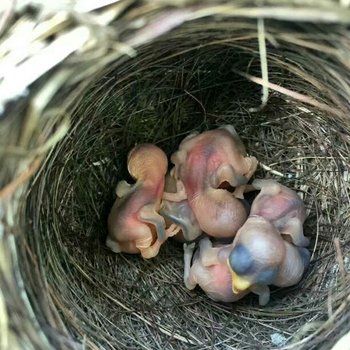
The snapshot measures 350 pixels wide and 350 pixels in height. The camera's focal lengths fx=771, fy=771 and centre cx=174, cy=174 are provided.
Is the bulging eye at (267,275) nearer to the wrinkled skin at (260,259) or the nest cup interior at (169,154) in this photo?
the wrinkled skin at (260,259)

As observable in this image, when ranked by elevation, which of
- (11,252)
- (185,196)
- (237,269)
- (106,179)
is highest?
(106,179)

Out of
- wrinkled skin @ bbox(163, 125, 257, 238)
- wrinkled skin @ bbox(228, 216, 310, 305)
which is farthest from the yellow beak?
wrinkled skin @ bbox(163, 125, 257, 238)

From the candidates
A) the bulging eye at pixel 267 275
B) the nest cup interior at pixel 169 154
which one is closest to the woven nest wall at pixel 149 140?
the nest cup interior at pixel 169 154

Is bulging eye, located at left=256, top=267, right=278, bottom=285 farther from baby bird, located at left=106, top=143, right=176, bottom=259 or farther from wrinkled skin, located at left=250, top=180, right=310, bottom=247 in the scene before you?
baby bird, located at left=106, top=143, right=176, bottom=259

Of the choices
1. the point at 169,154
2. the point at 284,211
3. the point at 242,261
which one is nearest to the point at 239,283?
the point at 242,261

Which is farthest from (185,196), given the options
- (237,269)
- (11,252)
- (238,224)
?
(11,252)

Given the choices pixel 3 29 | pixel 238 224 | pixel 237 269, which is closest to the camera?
pixel 3 29

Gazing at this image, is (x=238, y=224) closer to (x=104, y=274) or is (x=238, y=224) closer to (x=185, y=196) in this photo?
(x=185, y=196)
